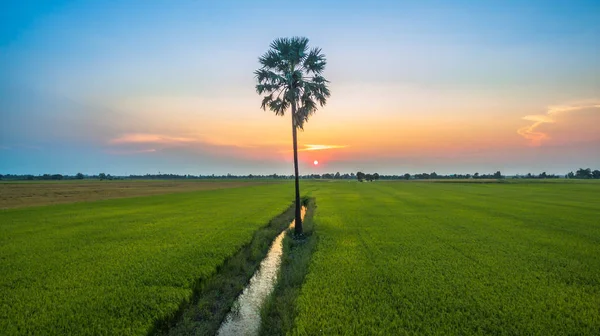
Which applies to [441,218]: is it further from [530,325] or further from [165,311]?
[165,311]

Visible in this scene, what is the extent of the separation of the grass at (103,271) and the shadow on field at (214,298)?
0.28 metres

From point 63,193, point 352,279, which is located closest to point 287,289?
point 352,279

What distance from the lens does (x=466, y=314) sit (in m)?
9.05

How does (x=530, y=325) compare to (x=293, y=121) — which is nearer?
(x=530, y=325)

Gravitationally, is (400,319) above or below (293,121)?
below

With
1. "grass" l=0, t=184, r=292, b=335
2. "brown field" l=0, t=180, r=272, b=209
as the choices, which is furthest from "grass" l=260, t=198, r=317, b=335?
"brown field" l=0, t=180, r=272, b=209

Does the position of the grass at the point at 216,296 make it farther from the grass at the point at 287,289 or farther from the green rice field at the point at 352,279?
the grass at the point at 287,289

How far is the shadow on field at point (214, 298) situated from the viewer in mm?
9625

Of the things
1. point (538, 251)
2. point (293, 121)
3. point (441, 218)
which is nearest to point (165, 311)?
point (293, 121)

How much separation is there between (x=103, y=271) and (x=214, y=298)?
5686 millimetres

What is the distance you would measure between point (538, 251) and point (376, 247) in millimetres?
8844

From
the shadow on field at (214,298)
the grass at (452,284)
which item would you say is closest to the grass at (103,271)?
the shadow on field at (214,298)

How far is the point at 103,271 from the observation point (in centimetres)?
1341

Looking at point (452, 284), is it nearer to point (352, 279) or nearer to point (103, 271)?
point (352, 279)
